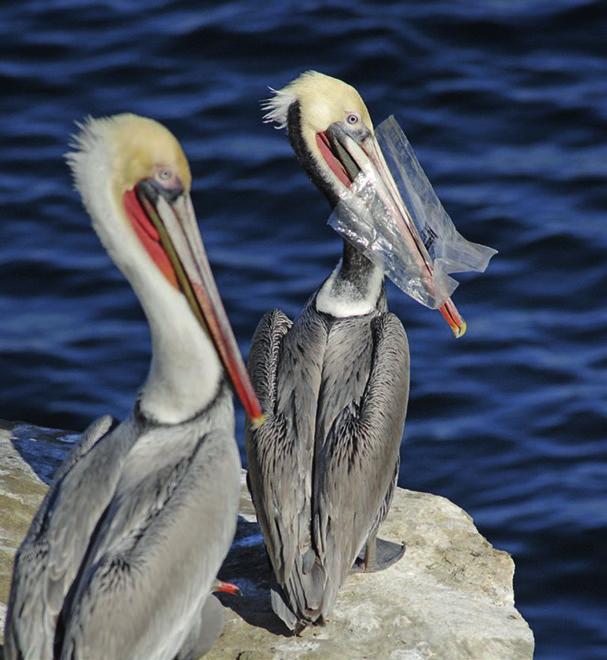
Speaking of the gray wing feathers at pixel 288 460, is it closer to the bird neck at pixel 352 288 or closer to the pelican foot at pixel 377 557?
the bird neck at pixel 352 288

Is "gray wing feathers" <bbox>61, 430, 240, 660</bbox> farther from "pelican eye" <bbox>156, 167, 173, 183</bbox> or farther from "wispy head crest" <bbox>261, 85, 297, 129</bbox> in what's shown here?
"wispy head crest" <bbox>261, 85, 297, 129</bbox>

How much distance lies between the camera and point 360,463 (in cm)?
595

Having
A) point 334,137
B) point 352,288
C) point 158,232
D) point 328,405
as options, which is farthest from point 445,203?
point 158,232

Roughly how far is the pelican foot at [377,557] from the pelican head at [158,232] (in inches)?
64.5

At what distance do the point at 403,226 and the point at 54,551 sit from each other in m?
2.65

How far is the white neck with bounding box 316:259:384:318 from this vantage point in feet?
21.5

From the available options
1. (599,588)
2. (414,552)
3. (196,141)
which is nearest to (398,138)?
(414,552)

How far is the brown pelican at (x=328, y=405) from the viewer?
5.78 meters

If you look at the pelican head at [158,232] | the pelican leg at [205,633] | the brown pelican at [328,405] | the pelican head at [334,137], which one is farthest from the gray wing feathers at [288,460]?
the pelican head at [158,232]

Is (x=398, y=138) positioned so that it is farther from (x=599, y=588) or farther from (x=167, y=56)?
(x=167, y=56)

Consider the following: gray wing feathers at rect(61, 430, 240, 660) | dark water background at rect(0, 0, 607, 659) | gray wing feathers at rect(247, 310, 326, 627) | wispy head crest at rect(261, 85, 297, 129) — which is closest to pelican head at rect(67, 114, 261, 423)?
gray wing feathers at rect(61, 430, 240, 660)

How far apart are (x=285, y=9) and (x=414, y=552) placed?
809cm

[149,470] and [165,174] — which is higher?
[165,174]

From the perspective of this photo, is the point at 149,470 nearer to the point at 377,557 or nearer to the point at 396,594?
the point at 396,594
